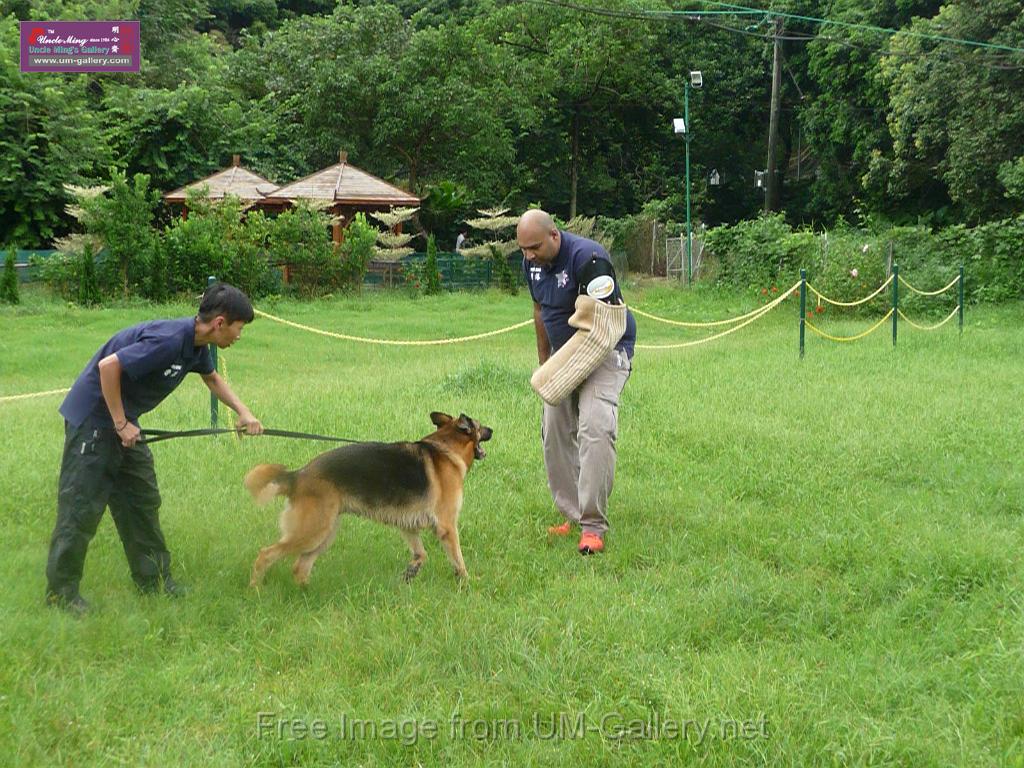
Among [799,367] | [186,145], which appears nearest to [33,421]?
[799,367]

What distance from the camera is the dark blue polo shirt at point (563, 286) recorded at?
5.59 metres

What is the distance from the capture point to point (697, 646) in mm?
4223

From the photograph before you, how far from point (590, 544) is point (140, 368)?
2.49 metres

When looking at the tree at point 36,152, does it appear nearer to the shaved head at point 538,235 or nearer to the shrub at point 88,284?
the shrub at point 88,284

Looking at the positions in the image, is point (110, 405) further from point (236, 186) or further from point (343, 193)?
point (236, 186)

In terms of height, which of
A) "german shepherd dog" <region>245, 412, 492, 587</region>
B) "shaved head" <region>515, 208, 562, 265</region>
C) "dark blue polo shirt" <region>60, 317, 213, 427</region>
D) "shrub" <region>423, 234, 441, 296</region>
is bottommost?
"shrub" <region>423, 234, 441, 296</region>

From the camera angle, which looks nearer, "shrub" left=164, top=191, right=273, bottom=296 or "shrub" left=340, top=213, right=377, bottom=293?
"shrub" left=164, top=191, right=273, bottom=296

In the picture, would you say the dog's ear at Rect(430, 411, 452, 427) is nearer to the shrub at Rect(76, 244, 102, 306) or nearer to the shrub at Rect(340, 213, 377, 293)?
the shrub at Rect(76, 244, 102, 306)

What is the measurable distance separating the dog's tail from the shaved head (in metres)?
1.80

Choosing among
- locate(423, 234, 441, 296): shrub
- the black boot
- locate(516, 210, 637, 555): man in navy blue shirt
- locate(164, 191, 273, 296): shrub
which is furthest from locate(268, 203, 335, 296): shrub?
the black boot

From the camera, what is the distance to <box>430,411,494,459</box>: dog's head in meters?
5.18

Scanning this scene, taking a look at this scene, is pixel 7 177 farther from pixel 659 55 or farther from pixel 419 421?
pixel 659 55

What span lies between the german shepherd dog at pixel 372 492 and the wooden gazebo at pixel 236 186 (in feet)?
74.0

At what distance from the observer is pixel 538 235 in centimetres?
543
